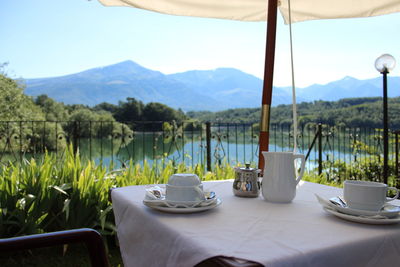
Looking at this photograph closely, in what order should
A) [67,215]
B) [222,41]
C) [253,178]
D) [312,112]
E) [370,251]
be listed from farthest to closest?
[222,41]
[312,112]
[67,215]
[253,178]
[370,251]

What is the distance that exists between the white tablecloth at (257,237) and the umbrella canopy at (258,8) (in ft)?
4.21

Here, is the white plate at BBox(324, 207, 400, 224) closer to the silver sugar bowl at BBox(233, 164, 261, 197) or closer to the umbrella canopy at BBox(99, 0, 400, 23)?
the silver sugar bowl at BBox(233, 164, 261, 197)

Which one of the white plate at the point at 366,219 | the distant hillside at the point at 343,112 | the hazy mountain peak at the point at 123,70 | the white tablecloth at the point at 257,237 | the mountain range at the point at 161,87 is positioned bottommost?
the white tablecloth at the point at 257,237

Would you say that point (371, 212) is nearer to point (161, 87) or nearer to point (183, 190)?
point (183, 190)

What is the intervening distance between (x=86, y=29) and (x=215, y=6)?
194ft

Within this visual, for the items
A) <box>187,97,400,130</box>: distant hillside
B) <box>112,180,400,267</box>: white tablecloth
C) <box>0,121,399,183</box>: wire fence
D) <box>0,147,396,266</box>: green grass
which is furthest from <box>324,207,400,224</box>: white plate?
<box>187,97,400,130</box>: distant hillside

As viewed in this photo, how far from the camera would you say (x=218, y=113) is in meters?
13.2

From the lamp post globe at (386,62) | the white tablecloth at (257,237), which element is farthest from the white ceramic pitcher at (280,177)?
the lamp post globe at (386,62)

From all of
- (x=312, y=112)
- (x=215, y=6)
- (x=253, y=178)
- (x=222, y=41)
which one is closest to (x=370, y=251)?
(x=253, y=178)

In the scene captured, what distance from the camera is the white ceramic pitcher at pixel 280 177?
925 mm

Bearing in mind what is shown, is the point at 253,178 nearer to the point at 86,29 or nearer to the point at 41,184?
the point at 41,184

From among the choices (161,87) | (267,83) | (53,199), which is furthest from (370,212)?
(161,87)

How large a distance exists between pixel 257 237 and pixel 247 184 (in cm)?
40

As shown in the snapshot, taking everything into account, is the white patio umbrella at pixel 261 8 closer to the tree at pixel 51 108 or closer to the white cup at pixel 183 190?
the white cup at pixel 183 190
